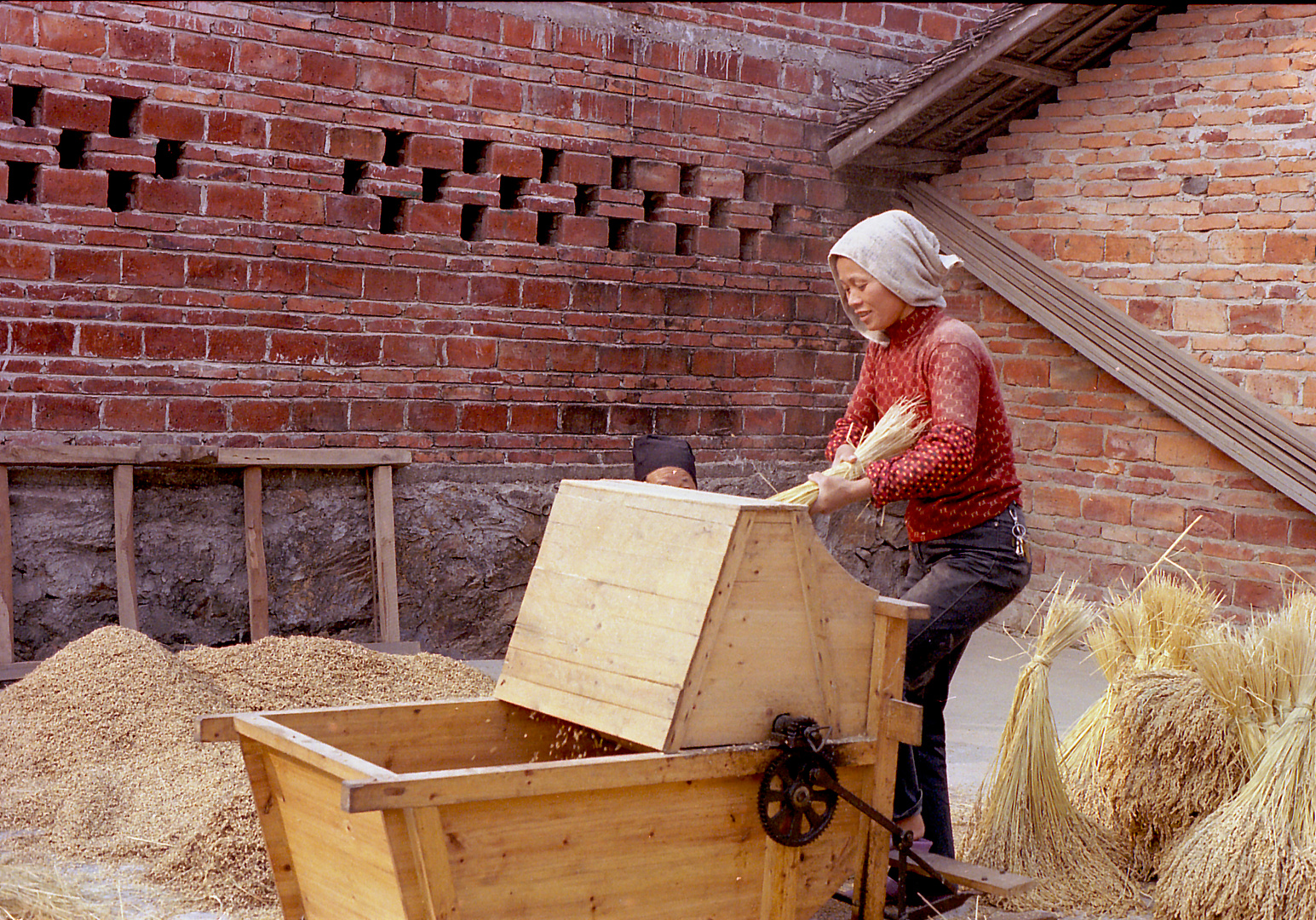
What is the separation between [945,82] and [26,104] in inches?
176

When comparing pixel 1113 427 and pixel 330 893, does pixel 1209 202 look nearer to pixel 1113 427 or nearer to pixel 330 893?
pixel 1113 427

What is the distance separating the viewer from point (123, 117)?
5668 mm

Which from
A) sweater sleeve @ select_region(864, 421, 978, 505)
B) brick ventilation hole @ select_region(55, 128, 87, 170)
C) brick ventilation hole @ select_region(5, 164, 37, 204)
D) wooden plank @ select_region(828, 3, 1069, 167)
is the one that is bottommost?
sweater sleeve @ select_region(864, 421, 978, 505)

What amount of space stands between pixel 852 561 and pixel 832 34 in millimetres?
3097

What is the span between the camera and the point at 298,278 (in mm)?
5992

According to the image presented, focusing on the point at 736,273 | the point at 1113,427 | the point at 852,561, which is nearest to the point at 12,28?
the point at 736,273

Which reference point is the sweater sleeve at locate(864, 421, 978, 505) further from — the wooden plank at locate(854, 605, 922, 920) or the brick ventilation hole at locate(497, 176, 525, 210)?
the brick ventilation hole at locate(497, 176, 525, 210)

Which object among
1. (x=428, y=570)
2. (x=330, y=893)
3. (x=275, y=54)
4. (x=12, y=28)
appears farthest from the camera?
(x=428, y=570)

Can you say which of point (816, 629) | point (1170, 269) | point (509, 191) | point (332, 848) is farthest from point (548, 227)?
point (332, 848)

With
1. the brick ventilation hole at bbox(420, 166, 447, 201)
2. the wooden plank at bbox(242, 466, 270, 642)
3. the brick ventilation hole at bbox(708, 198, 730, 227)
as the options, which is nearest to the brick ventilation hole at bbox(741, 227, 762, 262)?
the brick ventilation hole at bbox(708, 198, 730, 227)

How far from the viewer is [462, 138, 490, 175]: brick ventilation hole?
21.3 feet

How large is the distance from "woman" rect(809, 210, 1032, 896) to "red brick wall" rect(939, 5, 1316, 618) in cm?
369

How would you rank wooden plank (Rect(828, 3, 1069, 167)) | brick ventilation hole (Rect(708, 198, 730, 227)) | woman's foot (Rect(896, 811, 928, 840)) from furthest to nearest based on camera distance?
brick ventilation hole (Rect(708, 198, 730, 227))
wooden plank (Rect(828, 3, 1069, 167))
woman's foot (Rect(896, 811, 928, 840))

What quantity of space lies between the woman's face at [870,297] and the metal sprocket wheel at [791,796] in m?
1.26
